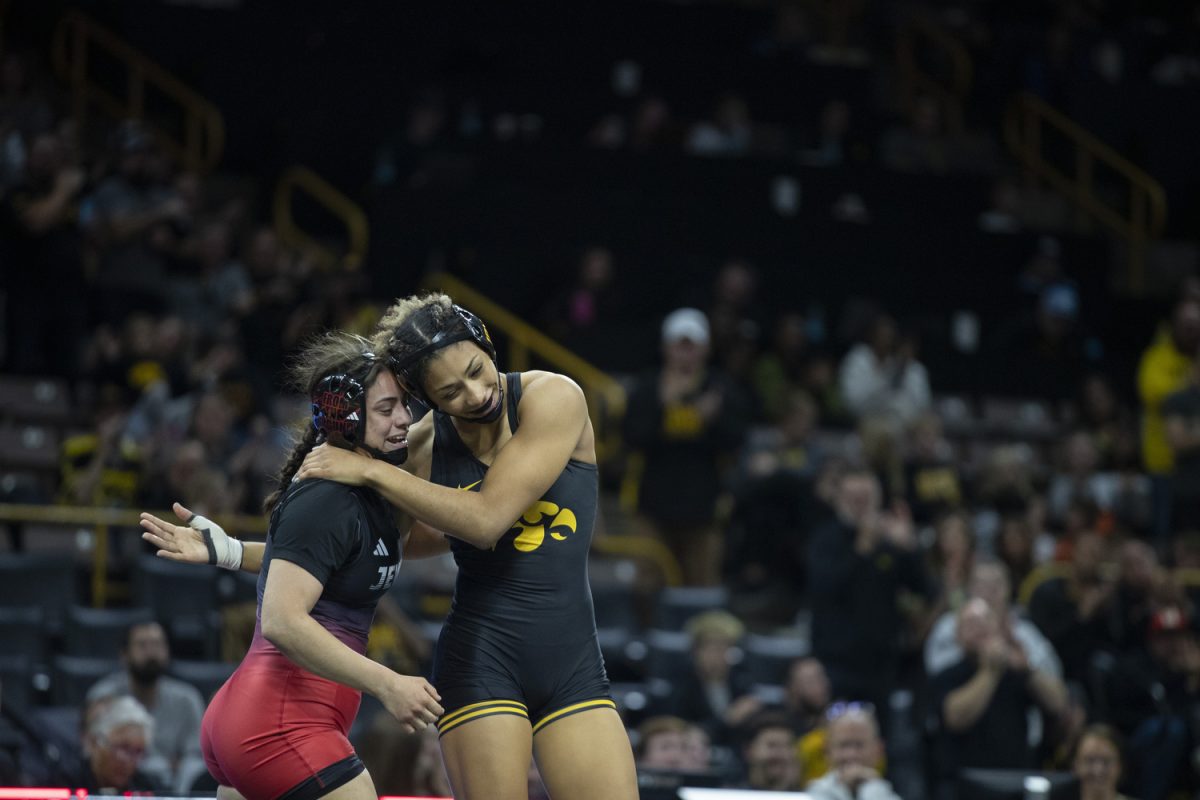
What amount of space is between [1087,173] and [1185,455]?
541cm

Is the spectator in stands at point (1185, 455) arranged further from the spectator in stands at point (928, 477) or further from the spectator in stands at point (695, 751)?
the spectator in stands at point (695, 751)

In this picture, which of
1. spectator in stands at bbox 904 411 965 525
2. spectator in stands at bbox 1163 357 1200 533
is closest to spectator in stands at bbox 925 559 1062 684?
spectator in stands at bbox 904 411 965 525

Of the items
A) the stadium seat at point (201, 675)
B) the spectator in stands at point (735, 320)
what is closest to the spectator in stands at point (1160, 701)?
the spectator in stands at point (735, 320)

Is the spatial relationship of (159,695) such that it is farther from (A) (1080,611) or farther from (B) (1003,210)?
(B) (1003,210)

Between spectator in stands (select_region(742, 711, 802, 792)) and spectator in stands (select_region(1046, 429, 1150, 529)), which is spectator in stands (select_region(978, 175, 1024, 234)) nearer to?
spectator in stands (select_region(1046, 429, 1150, 529))

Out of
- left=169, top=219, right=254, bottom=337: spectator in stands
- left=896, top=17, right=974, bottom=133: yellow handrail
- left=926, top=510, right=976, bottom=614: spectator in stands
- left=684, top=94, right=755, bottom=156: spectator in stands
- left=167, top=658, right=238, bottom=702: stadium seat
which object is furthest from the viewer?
left=896, top=17, right=974, bottom=133: yellow handrail

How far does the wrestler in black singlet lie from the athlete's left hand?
12.5 inches

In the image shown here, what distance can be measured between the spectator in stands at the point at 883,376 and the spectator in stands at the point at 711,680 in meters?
3.43

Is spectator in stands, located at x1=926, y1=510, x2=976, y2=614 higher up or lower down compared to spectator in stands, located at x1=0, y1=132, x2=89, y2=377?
lower down

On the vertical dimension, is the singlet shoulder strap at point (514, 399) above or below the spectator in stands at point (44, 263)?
below

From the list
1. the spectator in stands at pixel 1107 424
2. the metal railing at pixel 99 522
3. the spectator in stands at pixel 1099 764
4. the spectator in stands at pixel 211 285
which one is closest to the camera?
the spectator in stands at pixel 1099 764

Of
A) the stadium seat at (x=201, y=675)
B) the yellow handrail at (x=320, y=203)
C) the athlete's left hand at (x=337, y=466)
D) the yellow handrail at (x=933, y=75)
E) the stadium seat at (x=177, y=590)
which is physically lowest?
the stadium seat at (x=201, y=675)

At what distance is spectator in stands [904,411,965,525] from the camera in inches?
415

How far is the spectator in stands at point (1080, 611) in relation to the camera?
902 centimetres
